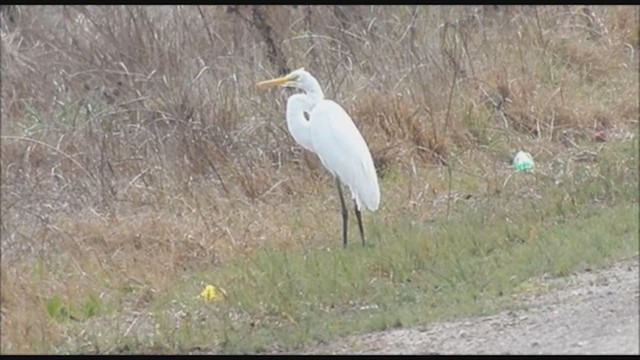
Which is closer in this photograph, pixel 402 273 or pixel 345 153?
pixel 402 273

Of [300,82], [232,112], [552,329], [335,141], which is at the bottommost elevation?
[232,112]

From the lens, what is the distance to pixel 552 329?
20.5ft

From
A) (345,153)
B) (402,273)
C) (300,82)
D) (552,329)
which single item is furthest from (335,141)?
(552,329)

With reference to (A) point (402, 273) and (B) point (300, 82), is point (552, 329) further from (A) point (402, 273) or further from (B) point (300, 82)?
(B) point (300, 82)

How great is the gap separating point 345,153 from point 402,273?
177 cm

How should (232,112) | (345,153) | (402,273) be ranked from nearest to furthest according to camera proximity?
(402,273) → (345,153) → (232,112)

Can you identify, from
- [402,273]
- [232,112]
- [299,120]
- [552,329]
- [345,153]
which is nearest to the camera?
[552,329]

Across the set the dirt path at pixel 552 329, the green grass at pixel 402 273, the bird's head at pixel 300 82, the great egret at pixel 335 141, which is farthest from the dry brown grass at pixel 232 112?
the dirt path at pixel 552 329

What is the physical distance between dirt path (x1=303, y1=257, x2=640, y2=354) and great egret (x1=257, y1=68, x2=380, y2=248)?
8.38ft

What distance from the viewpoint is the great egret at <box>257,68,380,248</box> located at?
9523 millimetres

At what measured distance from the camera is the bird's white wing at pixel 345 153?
950 centimetres

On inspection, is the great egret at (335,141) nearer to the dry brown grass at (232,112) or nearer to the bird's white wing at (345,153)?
the bird's white wing at (345,153)

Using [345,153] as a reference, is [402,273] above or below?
below

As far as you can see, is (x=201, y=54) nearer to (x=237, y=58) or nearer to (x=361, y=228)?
(x=237, y=58)
